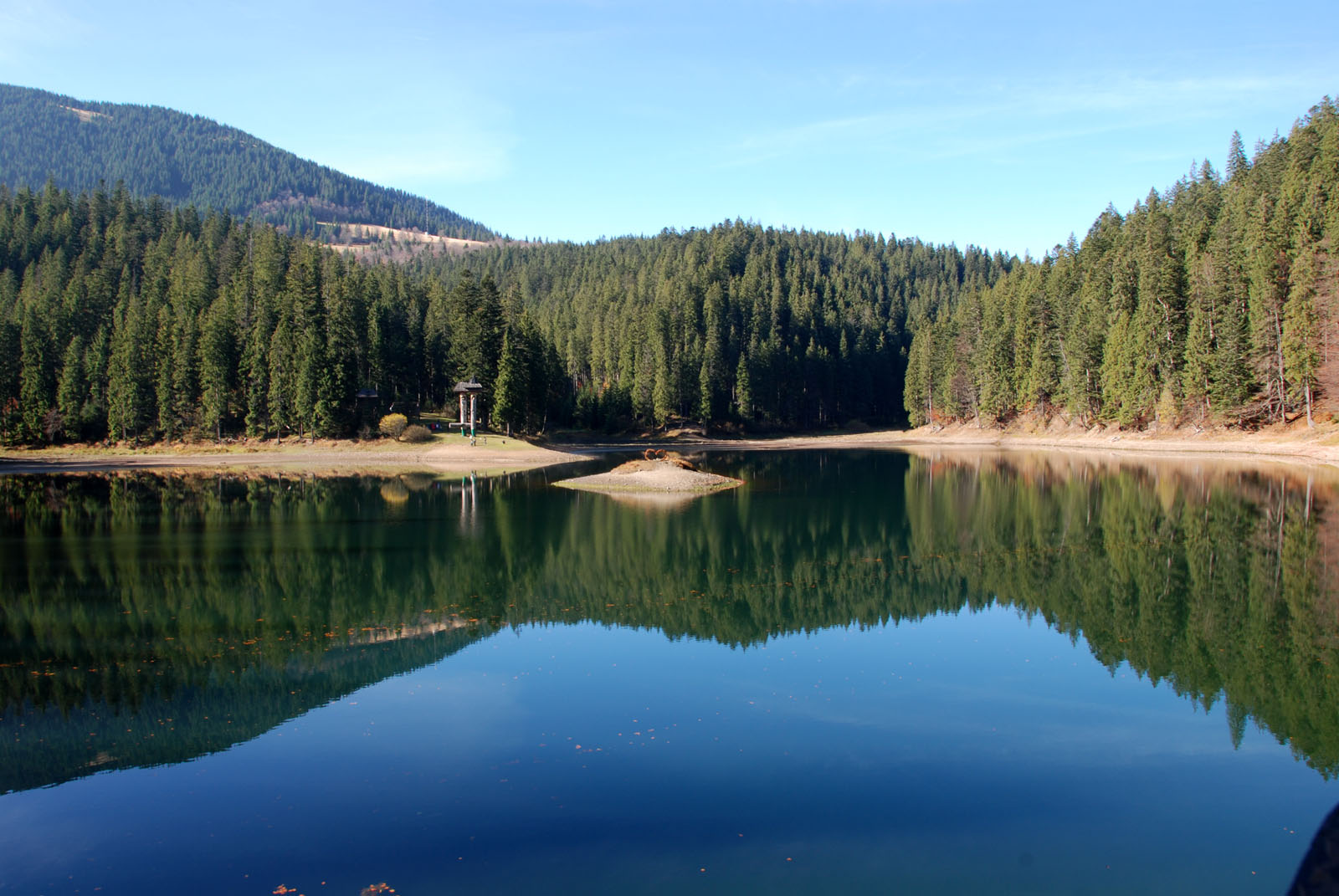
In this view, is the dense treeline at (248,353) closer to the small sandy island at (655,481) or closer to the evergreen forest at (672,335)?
the evergreen forest at (672,335)

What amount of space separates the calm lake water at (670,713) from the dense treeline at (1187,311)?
34888 mm

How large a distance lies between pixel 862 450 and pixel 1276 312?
3551cm

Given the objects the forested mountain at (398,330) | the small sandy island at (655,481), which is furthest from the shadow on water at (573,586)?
the forested mountain at (398,330)

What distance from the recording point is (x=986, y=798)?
32.5ft

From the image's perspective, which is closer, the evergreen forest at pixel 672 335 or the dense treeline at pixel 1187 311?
the dense treeline at pixel 1187 311

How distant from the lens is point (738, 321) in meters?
119

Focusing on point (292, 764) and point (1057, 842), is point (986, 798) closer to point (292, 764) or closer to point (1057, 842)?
point (1057, 842)

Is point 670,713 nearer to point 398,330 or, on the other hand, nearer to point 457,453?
point 457,453

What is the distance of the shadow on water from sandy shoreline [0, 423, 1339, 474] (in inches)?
685

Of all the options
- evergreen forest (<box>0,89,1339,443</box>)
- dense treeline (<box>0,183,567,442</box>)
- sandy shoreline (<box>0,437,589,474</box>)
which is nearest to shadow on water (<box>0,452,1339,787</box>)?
sandy shoreline (<box>0,437,589,474</box>)

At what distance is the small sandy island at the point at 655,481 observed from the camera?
45.6 meters

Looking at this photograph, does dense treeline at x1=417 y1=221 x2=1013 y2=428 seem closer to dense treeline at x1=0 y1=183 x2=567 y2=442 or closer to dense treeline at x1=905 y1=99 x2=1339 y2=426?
dense treeline at x1=0 y1=183 x2=567 y2=442

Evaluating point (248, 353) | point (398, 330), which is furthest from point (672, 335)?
point (248, 353)

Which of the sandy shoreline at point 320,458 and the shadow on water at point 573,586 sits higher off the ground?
the shadow on water at point 573,586
